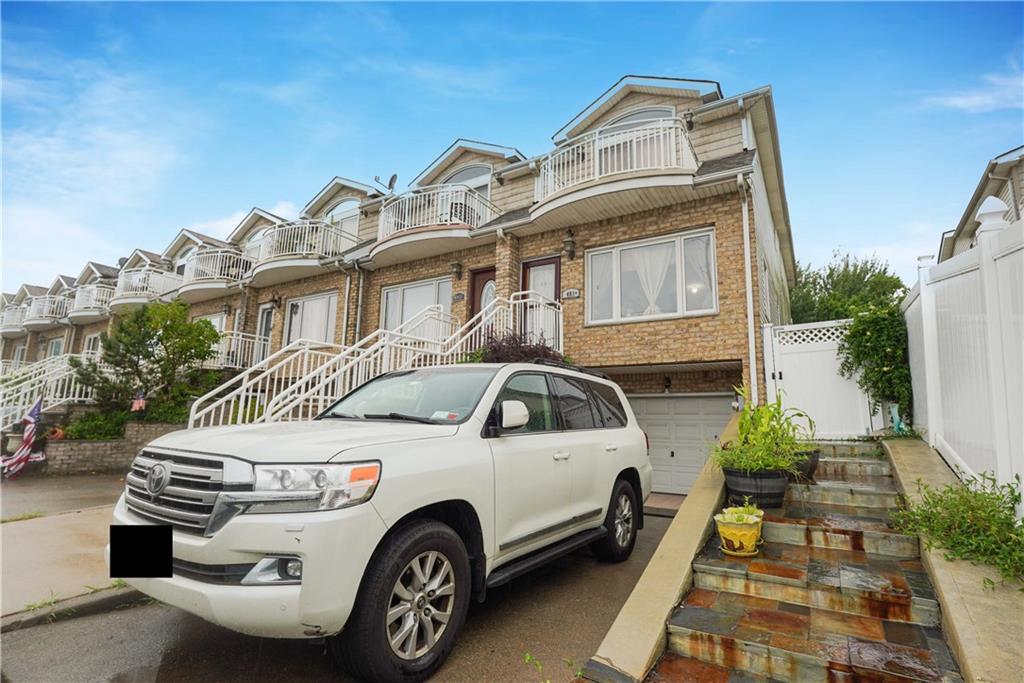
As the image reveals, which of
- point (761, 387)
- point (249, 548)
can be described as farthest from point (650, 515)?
point (249, 548)

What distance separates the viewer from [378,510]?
7.39 feet

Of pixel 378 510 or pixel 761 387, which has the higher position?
pixel 761 387

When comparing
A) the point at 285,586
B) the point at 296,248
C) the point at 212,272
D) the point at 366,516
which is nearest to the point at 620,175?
the point at 366,516

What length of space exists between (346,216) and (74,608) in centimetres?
1437

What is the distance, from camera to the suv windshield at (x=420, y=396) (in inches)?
127

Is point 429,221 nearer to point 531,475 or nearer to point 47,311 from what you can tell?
point 531,475

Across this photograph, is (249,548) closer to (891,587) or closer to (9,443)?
(891,587)

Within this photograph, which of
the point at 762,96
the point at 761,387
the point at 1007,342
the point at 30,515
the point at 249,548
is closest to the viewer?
the point at 249,548

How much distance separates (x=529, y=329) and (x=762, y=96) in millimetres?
6726

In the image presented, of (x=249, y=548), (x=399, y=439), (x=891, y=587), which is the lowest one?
(x=891, y=587)

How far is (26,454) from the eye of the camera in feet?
31.2

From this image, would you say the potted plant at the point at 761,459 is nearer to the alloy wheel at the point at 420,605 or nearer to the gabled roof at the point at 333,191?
the alloy wheel at the point at 420,605

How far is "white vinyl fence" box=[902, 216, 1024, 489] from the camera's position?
277 centimetres

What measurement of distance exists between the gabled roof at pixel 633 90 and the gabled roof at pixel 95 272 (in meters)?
25.5
